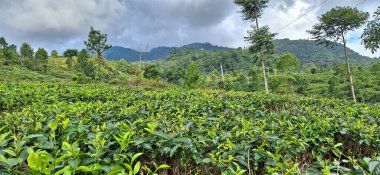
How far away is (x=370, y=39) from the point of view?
13.9 meters

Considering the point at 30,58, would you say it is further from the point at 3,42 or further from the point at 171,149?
the point at 171,149

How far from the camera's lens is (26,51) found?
40500 millimetres

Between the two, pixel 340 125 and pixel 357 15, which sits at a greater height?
pixel 357 15

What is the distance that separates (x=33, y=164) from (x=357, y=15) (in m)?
25.9

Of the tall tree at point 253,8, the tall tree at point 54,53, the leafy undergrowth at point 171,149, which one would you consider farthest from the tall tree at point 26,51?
the leafy undergrowth at point 171,149

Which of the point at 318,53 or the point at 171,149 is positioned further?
the point at 318,53

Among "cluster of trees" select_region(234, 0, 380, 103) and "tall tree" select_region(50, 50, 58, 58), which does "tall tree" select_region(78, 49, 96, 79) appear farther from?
"tall tree" select_region(50, 50, 58, 58)

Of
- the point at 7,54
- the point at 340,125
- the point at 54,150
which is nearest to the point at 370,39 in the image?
the point at 340,125

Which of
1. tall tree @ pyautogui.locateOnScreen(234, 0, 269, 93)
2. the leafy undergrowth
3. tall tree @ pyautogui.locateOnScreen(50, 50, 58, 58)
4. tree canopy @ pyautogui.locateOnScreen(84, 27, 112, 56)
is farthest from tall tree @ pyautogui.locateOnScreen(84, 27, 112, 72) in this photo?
tall tree @ pyautogui.locateOnScreen(50, 50, 58, 58)

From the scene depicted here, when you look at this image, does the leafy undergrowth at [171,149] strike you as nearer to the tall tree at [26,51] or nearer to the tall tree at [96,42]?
the tall tree at [96,42]

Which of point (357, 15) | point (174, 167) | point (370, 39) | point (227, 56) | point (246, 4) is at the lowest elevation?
point (174, 167)

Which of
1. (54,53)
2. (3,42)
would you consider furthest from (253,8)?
(54,53)

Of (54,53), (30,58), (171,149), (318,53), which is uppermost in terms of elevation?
(318,53)

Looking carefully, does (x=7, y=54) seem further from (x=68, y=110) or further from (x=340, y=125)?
(x=340, y=125)
